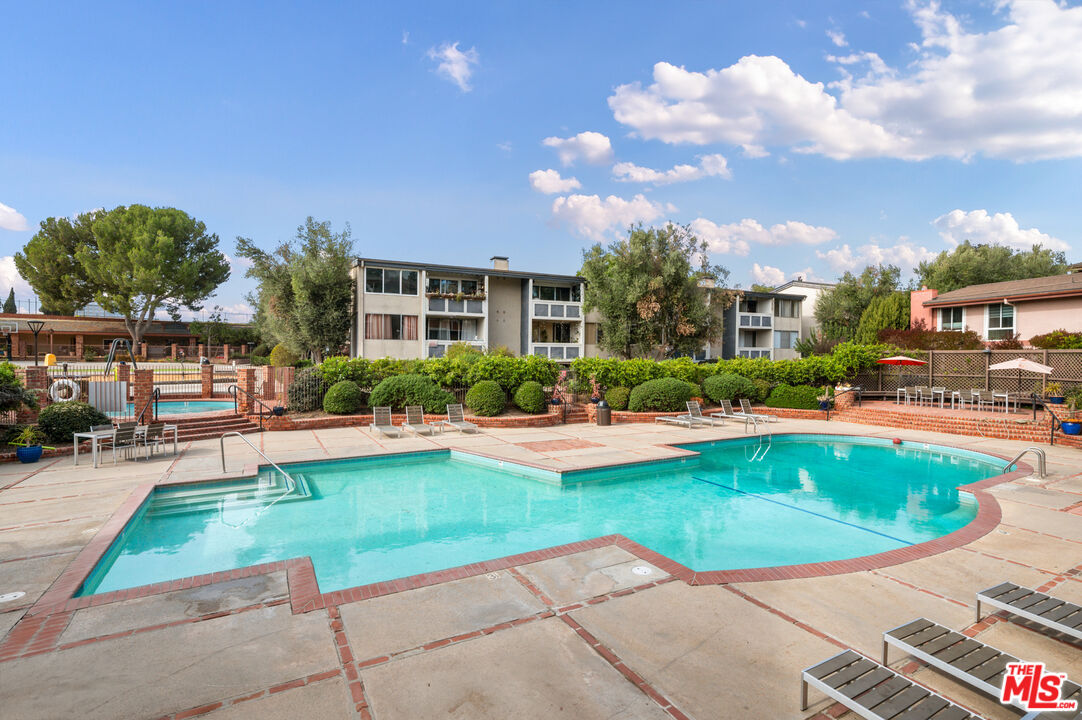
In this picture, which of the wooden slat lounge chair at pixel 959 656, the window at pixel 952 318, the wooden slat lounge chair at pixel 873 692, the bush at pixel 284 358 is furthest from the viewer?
the bush at pixel 284 358

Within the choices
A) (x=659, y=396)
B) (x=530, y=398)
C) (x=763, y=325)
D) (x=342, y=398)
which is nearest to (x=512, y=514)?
(x=530, y=398)

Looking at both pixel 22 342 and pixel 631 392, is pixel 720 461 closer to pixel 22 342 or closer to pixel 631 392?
pixel 631 392

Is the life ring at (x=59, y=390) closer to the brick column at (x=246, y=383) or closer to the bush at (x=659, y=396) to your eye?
the brick column at (x=246, y=383)

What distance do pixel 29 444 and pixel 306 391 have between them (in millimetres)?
6678

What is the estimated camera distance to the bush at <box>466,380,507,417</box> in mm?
17516

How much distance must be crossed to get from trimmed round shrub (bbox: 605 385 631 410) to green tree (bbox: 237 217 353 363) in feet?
63.6

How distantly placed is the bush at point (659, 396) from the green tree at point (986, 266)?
121 ft

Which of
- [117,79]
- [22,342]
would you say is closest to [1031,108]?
[117,79]

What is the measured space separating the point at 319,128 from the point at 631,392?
15592 mm

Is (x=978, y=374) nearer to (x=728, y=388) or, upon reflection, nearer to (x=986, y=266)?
(x=728, y=388)

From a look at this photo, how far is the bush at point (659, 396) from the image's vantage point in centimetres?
1953

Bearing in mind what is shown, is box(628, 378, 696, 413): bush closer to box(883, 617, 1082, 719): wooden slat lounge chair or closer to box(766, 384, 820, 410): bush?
box(766, 384, 820, 410): bush

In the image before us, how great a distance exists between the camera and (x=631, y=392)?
65.3 feet

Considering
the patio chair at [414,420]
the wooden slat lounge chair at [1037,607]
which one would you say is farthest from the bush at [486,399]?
the wooden slat lounge chair at [1037,607]
